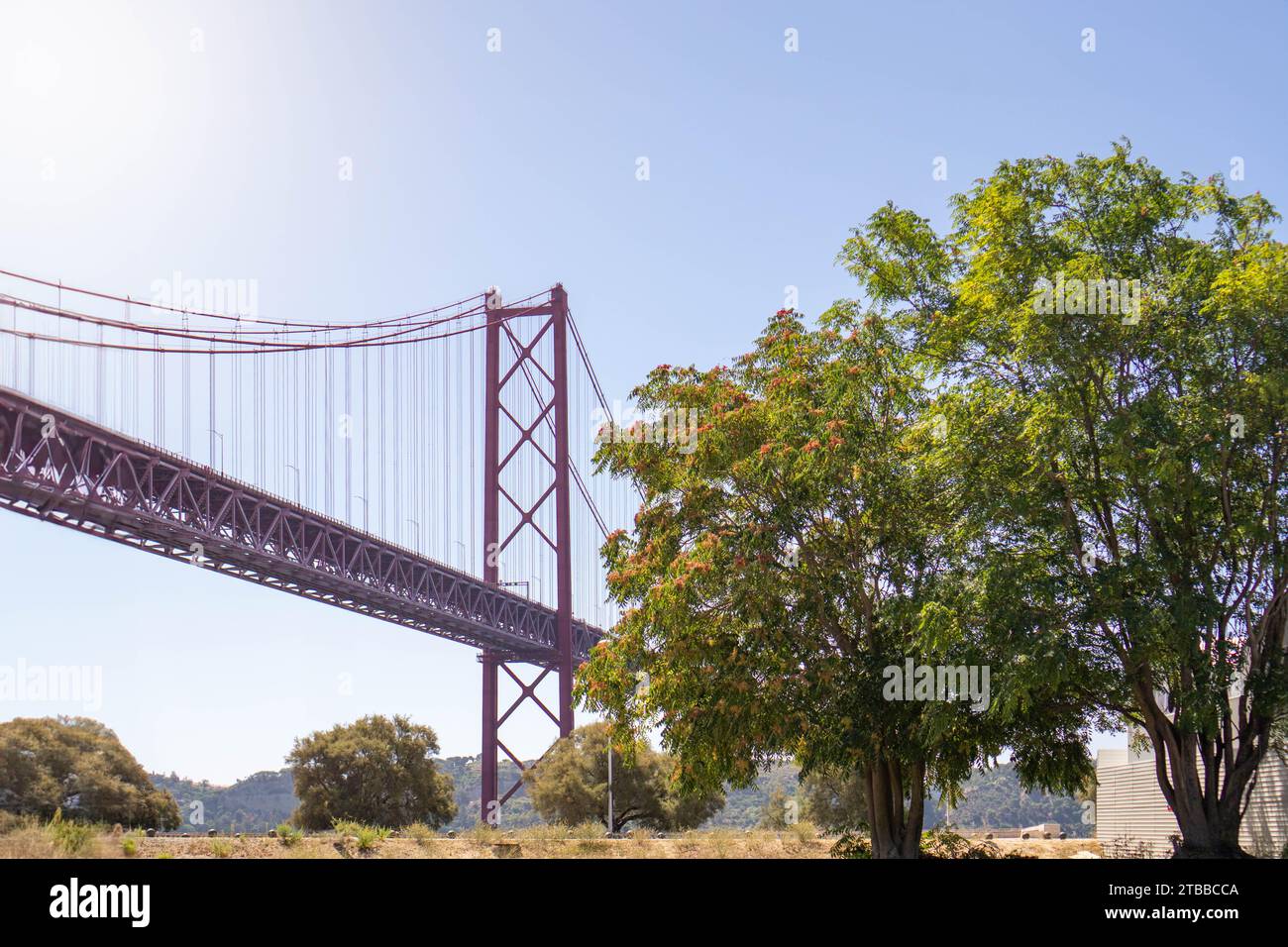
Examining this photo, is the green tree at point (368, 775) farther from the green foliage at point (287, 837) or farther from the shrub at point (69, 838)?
the shrub at point (69, 838)

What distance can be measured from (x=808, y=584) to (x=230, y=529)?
103 feet

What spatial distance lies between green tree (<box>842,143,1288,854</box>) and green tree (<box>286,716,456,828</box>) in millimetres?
29608

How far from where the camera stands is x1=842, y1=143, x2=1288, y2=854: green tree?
2011 cm

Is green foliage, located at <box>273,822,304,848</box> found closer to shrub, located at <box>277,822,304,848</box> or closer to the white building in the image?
shrub, located at <box>277,822,304,848</box>

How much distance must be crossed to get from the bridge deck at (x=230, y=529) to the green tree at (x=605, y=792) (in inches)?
479

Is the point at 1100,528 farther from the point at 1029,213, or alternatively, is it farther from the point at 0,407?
the point at 0,407

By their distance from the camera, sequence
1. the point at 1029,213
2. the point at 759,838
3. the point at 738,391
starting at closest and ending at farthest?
the point at 1029,213, the point at 738,391, the point at 759,838

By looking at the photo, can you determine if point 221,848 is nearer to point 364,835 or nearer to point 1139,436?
point 364,835

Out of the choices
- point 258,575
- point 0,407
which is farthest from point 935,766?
point 258,575

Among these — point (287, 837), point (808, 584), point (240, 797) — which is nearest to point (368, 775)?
point (287, 837)

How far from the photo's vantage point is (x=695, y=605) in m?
23.1

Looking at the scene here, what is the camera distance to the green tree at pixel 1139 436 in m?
20.1

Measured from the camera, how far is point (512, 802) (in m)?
97.8
